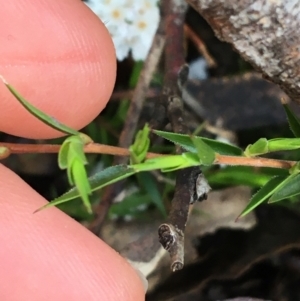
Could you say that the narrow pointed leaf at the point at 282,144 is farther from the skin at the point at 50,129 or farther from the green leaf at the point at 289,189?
the skin at the point at 50,129

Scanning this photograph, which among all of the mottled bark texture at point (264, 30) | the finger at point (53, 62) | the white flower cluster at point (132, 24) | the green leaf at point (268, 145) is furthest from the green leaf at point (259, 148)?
the white flower cluster at point (132, 24)

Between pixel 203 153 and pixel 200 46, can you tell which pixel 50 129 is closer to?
pixel 203 153

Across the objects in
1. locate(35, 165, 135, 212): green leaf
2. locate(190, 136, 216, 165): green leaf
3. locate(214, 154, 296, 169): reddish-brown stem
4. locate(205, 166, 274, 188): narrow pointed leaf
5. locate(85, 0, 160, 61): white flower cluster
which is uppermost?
locate(190, 136, 216, 165): green leaf

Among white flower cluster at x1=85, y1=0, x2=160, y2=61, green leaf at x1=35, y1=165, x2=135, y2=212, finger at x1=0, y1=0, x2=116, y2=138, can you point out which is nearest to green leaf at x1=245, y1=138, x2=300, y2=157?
green leaf at x1=35, y1=165, x2=135, y2=212

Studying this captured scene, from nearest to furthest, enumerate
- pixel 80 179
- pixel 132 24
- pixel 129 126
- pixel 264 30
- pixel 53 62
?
pixel 80 179, pixel 264 30, pixel 53 62, pixel 129 126, pixel 132 24

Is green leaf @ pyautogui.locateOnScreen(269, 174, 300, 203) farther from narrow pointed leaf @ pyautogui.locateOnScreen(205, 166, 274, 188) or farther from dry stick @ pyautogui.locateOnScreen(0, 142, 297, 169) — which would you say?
narrow pointed leaf @ pyautogui.locateOnScreen(205, 166, 274, 188)

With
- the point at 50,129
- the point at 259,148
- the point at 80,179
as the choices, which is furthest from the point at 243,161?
the point at 50,129
